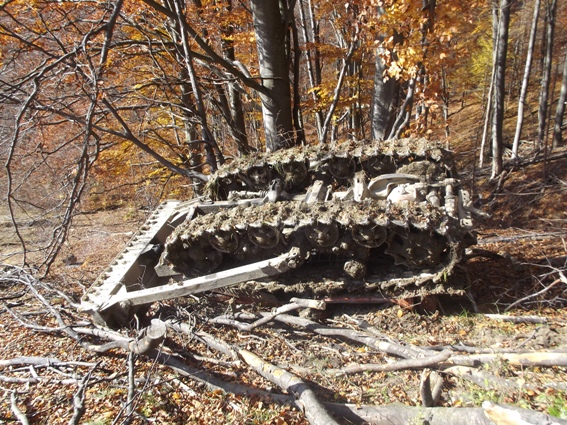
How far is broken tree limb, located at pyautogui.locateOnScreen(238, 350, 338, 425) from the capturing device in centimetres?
322

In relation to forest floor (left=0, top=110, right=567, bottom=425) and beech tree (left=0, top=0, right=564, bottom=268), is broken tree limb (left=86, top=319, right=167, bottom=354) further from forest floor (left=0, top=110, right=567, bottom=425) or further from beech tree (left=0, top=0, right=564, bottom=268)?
beech tree (left=0, top=0, right=564, bottom=268)

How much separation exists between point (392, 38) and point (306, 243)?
16.8 ft

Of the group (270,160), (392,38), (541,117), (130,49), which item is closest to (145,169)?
(130,49)

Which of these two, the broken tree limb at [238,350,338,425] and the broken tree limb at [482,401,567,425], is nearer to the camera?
the broken tree limb at [482,401,567,425]

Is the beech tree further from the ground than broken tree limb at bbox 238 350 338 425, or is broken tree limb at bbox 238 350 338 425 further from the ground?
the beech tree

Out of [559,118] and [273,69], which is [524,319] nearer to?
[273,69]

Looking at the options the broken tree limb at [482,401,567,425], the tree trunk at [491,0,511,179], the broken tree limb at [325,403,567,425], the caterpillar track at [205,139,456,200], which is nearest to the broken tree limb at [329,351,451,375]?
the broken tree limb at [325,403,567,425]

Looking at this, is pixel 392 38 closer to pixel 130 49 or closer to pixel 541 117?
pixel 130 49

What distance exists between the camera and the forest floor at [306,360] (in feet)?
12.1

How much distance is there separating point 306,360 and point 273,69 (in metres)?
6.18

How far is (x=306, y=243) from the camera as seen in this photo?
5.24 meters

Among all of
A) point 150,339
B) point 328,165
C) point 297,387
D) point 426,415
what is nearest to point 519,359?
point 426,415

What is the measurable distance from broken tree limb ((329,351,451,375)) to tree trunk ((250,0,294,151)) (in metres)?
5.27

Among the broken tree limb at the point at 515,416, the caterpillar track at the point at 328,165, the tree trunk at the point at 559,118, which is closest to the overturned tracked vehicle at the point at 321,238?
the caterpillar track at the point at 328,165
